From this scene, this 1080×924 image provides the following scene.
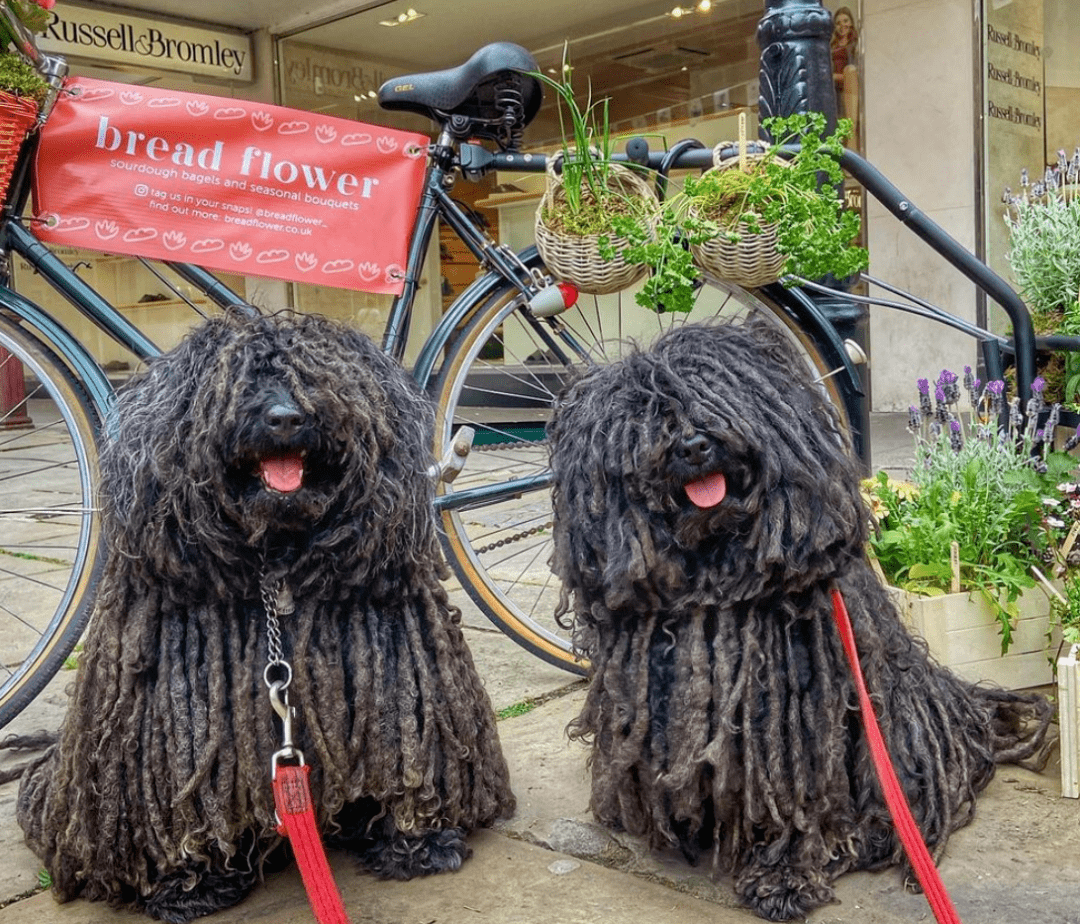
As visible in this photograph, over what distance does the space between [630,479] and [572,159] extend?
3.89 ft

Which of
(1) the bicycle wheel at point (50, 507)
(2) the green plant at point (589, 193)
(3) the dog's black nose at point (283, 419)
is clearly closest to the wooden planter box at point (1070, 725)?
(2) the green plant at point (589, 193)

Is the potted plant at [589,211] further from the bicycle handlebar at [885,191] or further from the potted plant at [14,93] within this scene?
the potted plant at [14,93]

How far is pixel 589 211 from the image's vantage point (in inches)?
113

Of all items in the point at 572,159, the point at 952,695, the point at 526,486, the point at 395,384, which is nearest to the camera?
A: the point at 395,384

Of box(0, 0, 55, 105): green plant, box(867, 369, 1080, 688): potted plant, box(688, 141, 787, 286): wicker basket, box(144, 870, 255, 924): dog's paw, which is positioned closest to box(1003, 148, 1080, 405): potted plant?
box(867, 369, 1080, 688): potted plant

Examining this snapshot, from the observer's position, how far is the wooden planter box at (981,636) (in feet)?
8.84

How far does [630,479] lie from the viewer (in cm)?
195

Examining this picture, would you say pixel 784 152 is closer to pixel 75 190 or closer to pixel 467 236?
pixel 467 236

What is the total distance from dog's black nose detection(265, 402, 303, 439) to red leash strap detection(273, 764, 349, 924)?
1.71ft

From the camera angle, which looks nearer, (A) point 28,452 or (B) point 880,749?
(B) point 880,749

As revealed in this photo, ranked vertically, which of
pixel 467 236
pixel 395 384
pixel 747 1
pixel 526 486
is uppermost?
pixel 747 1

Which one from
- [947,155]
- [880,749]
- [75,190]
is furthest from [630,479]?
[947,155]

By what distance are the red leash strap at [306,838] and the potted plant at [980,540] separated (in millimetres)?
1427

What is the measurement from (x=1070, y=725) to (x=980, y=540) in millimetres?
572
